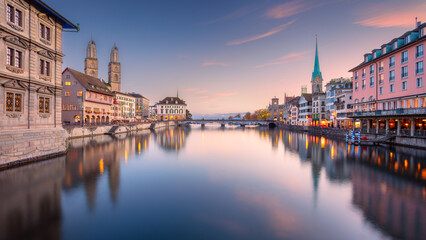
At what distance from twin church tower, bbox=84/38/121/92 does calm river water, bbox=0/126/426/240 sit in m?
127

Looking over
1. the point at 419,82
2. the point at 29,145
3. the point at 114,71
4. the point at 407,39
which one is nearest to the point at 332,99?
the point at 407,39

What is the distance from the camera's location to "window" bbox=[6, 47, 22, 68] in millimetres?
18422

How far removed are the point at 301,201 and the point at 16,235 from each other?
13.9 meters

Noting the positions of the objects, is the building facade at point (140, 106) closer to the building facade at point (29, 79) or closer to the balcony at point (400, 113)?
the building facade at point (29, 79)

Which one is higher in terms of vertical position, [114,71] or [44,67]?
[114,71]

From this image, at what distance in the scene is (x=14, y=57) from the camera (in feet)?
62.0

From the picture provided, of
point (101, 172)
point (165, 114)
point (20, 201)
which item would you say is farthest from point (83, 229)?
point (165, 114)

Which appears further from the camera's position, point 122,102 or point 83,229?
point 122,102

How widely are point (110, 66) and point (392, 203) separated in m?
158

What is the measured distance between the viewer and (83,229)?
957cm

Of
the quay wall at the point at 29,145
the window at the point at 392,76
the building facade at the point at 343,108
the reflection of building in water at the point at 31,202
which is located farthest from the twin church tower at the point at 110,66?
the window at the point at 392,76

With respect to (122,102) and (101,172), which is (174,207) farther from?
(122,102)

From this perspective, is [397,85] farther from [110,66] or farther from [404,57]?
[110,66]

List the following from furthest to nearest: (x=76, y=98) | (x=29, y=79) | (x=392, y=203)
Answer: (x=76, y=98) < (x=29, y=79) < (x=392, y=203)
